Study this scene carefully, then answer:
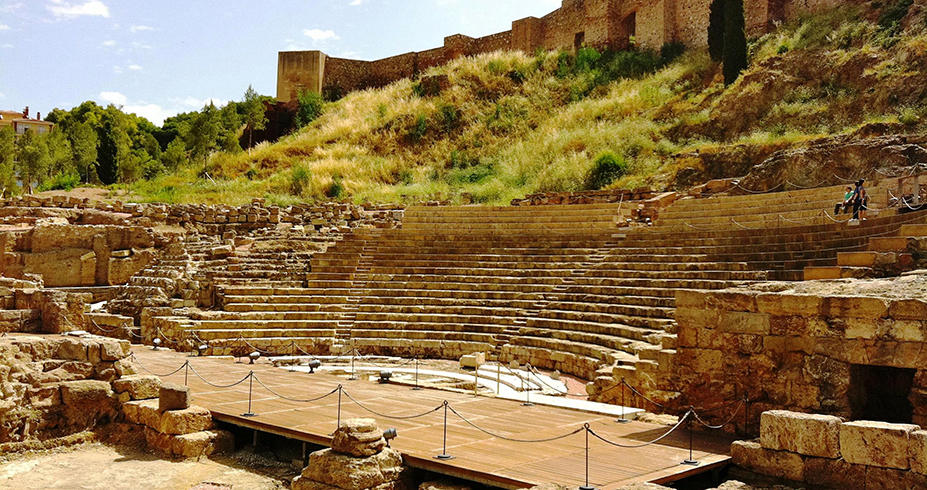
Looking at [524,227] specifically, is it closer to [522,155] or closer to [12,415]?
[522,155]

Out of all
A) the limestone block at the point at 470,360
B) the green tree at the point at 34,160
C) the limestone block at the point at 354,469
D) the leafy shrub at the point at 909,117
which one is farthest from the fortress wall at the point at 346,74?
the limestone block at the point at 354,469

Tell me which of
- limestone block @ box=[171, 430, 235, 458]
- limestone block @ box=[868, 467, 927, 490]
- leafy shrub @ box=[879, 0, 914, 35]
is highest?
leafy shrub @ box=[879, 0, 914, 35]

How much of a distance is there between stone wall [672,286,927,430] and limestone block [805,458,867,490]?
3.60ft

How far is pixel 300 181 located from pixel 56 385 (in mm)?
19159

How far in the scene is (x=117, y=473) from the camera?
7715 mm

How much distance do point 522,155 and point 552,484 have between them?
75.0ft

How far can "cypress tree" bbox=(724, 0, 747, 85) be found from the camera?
81.7 ft

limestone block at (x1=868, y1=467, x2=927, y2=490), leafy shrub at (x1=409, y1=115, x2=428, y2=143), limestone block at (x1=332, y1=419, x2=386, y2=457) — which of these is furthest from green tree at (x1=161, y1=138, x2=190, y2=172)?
limestone block at (x1=868, y1=467, x2=927, y2=490)

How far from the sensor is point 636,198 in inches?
810

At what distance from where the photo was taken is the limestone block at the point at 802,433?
6.09 m

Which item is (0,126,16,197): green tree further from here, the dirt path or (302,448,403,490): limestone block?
(302,448,403,490): limestone block

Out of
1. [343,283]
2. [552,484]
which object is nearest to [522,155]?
[343,283]

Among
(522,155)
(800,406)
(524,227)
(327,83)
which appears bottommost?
(800,406)

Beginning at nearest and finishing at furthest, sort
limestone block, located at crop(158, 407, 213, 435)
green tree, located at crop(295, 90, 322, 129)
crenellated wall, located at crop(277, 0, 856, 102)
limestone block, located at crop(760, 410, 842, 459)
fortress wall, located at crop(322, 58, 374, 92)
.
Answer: limestone block, located at crop(760, 410, 842, 459) < limestone block, located at crop(158, 407, 213, 435) < crenellated wall, located at crop(277, 0, 856, 102) < green tree, located at crop(295, 90, 322, 129) < fortress wall, located at crop(322, 58, 374, 92)
